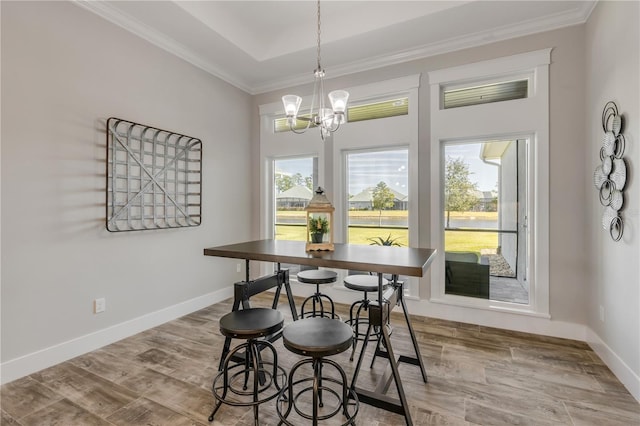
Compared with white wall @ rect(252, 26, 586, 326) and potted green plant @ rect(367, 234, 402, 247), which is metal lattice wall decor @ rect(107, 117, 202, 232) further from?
white wall @ rect(252, 26, 586, 326)

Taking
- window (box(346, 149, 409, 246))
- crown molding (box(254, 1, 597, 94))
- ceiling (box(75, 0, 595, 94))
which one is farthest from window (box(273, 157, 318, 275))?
ceiling (box(75, 0, 595, 94))

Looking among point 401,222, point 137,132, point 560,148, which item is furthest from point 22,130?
point 560,148

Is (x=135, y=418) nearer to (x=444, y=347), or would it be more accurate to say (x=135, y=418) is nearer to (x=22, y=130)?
(x=22, y=130)

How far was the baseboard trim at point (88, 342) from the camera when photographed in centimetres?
220

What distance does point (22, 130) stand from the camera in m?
2.23

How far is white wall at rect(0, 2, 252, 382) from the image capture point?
7.23 feet

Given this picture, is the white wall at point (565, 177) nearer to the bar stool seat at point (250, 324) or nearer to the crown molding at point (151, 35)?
the bar stool seat at point (250, 324)

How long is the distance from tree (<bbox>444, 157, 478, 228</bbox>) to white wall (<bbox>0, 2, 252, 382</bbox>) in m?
3.03

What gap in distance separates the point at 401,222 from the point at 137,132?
2995mm

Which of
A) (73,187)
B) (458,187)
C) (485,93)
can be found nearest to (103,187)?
(73,187)

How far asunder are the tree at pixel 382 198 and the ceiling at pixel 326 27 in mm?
1476

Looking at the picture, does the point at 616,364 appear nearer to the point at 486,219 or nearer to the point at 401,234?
the point at 486,219

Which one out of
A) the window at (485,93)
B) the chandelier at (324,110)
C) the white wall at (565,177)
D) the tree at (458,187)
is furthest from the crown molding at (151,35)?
the white wall at (565,177)

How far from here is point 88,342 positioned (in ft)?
8.60
